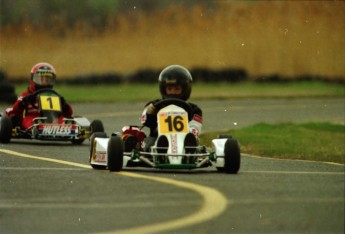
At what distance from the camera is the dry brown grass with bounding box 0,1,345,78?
23.6 m

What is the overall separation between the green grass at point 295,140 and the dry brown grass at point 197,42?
181 centimetres

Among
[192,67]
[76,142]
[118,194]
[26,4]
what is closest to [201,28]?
[192,67]

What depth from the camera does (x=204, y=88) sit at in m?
32.5

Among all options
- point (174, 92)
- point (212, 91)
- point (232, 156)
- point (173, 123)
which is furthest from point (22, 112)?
point (212, 91)

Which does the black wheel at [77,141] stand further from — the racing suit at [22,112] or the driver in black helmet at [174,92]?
the driver in black helmet at [174,92]

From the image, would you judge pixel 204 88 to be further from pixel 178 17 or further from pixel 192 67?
pixel 178 17

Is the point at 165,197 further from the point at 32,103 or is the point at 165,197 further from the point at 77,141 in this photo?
the point at 32,103

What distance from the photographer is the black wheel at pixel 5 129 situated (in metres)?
17.2

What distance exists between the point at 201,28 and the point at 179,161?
17.3 m

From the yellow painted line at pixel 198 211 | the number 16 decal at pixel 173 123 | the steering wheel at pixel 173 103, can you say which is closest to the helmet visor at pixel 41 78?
the steering wheel at pixel 173 103

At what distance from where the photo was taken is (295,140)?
746 inches

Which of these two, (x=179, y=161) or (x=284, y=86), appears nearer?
(x=179, y=161)

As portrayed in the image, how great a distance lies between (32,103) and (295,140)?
158 inches

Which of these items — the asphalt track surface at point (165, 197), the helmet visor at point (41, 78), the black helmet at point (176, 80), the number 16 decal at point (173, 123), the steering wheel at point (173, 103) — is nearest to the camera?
the asphalt track surface at point (165, 197)
